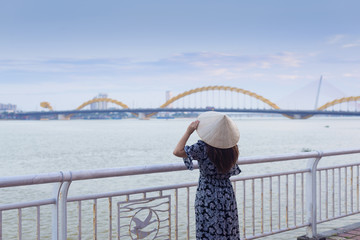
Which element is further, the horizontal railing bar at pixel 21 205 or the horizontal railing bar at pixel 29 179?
the horizontal railing bar at pixel 21 205

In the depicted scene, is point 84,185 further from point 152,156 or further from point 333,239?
point 152,156

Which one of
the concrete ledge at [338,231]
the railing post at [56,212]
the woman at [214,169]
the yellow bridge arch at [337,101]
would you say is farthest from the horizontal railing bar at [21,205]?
the yellow bridge arch at [337,101]

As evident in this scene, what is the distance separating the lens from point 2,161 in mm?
31906

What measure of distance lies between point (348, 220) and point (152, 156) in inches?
999

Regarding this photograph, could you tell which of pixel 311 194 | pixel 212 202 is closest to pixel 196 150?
pixel 212 202

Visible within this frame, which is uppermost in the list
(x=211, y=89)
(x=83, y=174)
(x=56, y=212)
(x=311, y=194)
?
(x=211, y=89)

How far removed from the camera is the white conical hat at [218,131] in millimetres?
3109

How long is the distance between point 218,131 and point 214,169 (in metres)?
0.29

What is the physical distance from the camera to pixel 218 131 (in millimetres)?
3105

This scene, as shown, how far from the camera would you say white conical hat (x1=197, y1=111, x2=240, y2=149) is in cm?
311

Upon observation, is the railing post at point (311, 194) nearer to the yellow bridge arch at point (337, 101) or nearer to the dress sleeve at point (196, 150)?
the dress sleeve at point (196, 150)

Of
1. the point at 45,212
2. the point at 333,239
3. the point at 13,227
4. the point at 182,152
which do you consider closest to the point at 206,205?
the point at 182,152

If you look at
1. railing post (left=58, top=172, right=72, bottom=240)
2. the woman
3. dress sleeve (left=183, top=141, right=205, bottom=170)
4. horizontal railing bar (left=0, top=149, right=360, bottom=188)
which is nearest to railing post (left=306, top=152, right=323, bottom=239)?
horizontal railing bar (left=0, top=149, right=360, bottom=188)

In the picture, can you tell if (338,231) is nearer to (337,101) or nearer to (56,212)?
(56,212)
